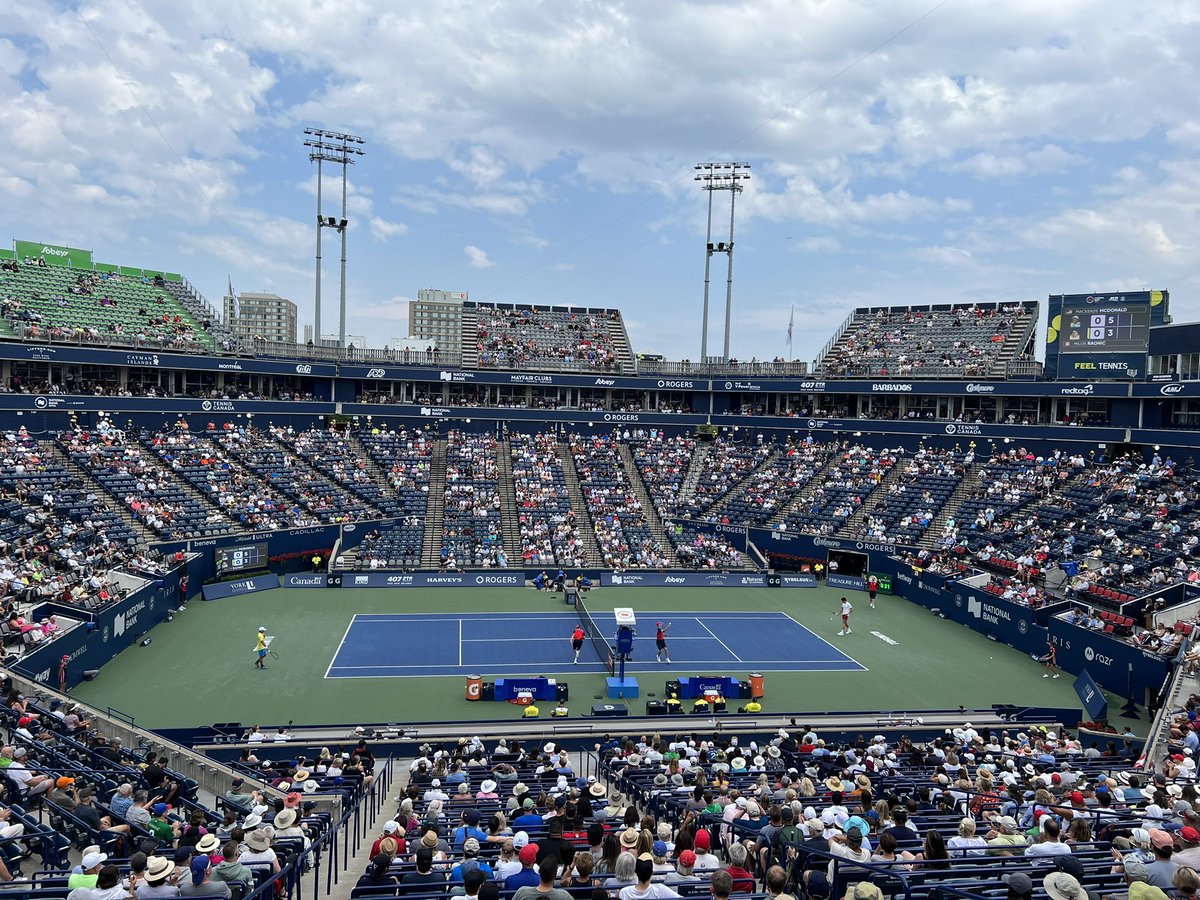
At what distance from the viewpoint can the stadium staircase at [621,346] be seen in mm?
63953

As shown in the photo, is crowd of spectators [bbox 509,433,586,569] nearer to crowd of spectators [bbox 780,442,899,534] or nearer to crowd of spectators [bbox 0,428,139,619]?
crowd of spectators [bbox 780,442,899,534]

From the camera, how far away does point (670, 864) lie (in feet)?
32.5

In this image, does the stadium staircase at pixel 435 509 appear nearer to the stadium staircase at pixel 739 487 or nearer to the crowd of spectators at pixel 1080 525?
the stadium staircase at pixel 739 487

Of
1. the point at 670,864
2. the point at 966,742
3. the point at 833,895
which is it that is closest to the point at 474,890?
the point at 670,864

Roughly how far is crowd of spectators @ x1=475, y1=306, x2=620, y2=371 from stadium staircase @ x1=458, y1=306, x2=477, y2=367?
0.25 m

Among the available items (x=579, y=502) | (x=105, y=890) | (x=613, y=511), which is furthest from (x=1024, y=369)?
(x=105, y=890)

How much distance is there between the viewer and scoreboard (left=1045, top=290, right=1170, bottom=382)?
4500cm

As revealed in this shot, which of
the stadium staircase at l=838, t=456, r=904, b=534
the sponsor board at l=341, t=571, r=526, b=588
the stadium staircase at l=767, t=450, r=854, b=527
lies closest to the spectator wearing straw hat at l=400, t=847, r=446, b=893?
the sponsor board at l=341, t=571, r=526, b=588

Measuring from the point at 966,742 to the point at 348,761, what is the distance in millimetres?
14380

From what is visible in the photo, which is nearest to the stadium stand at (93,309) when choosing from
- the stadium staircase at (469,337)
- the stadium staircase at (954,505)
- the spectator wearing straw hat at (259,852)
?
the stadium staircase at (469,337)

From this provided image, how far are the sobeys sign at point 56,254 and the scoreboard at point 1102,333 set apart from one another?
208ft

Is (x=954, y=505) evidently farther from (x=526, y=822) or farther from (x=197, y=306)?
(x=197, y=306)

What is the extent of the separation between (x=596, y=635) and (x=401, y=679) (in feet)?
26.3

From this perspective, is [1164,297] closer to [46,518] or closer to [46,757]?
Result: [46,757]
